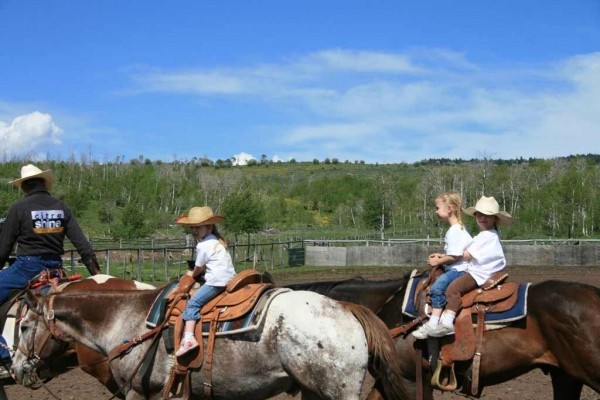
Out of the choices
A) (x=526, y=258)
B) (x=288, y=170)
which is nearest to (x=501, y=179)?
(x=526, y=258)

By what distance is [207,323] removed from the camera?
16.3 ft


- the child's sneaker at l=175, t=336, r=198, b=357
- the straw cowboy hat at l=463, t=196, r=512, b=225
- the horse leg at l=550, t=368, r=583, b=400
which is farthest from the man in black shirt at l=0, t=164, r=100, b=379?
the horse leg at l=550, t=368, r=583, b=400

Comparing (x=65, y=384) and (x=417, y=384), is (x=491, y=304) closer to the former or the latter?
(x=417, y=384)

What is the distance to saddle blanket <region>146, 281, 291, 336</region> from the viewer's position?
190 inches

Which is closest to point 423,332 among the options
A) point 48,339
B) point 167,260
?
point 48,339

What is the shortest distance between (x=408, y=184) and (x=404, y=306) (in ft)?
258

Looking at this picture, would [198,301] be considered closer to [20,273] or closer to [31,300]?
[31,300]

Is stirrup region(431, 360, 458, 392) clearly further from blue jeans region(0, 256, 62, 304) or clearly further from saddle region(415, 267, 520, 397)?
blue jeans region(0, 256, 62, 304)

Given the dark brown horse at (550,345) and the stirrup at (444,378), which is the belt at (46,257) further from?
the stirrup at (444,378)

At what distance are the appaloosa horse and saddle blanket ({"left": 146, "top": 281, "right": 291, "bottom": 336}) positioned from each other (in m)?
0.04

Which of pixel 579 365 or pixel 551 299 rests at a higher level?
pixel 551 299

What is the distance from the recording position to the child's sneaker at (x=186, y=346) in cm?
480

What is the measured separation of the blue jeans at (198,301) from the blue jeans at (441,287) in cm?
214

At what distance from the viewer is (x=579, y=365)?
5.64 m
